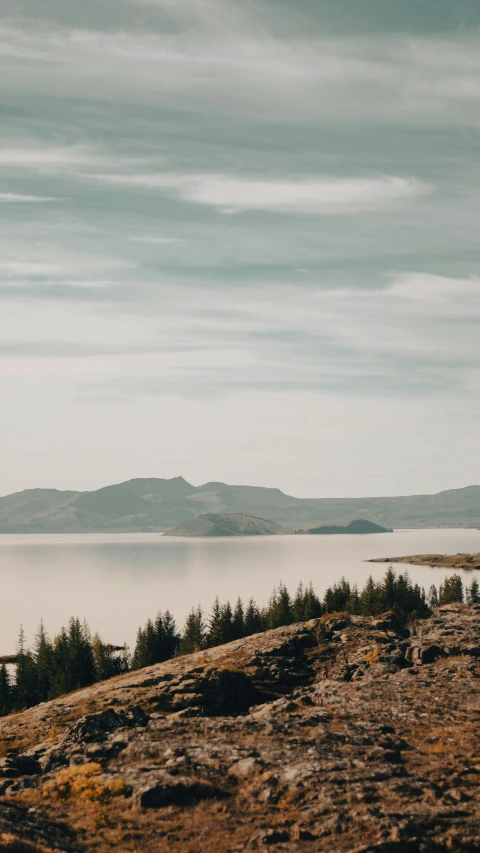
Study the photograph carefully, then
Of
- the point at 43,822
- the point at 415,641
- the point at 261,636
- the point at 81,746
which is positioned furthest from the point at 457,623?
the point at 43,822

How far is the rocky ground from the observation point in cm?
3084

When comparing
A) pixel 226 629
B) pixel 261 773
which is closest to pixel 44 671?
pixel 226 629

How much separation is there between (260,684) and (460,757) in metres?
44.8

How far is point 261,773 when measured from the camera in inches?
1524

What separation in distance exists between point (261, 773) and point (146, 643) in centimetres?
9348

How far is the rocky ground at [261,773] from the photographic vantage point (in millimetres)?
30844

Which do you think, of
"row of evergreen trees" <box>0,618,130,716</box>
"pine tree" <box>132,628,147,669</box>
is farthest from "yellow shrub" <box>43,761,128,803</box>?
"pine tree" <box>132,628,147,669</box>

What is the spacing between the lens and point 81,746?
46219 mm

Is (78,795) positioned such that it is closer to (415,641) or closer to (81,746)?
(81,746)

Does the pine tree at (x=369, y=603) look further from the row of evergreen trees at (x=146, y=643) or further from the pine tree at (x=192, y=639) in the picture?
the pine tree at (x=192, y=639)

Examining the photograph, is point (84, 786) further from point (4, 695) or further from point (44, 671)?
point (44, 671)

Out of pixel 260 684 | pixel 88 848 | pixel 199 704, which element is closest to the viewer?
pixel 88 848

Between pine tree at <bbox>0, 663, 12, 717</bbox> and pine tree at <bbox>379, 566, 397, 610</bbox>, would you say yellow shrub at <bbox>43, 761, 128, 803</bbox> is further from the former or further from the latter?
pine tree at <bbox>379, 566, 397, 610</bbox>

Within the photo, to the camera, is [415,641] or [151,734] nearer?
[151,734]
